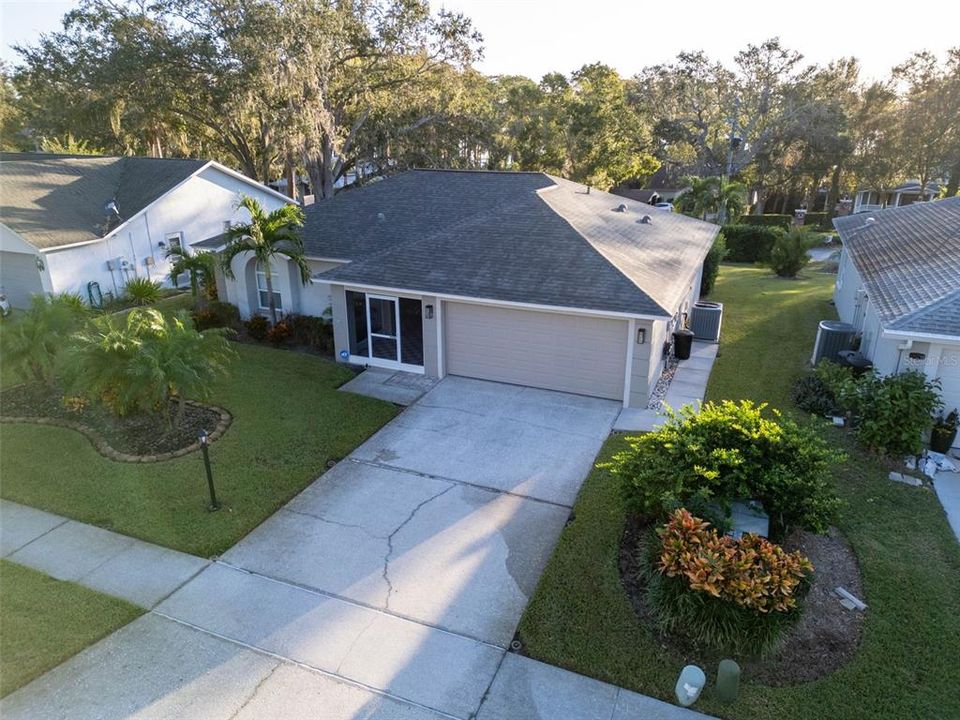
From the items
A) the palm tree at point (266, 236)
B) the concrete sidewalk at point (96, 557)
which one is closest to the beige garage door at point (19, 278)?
the palm tree at point (266, 236)

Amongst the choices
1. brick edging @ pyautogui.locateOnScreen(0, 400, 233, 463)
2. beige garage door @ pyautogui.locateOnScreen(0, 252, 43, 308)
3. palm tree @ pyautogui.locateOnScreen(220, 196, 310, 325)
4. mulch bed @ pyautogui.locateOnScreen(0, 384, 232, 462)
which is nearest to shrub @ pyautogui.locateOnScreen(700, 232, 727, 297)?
palm tree @ pyautogui.locateOnScreen(220, 196, 310, 325)

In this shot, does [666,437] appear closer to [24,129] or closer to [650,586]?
[650,586]

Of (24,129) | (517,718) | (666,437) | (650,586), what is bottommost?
(517,718)

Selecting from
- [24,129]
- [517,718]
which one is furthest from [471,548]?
[24,129]

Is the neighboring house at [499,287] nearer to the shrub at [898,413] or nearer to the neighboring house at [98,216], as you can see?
the shrub at [898,413]

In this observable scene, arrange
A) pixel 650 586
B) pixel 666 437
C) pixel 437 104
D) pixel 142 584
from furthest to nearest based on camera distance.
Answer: pixel 437 104
pixel 666 437
pixel 142 584
pixel 650 586

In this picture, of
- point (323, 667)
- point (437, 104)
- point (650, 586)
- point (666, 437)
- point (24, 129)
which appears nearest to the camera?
point (323, 667)

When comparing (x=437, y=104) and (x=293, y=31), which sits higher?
(x=293, y=31)
